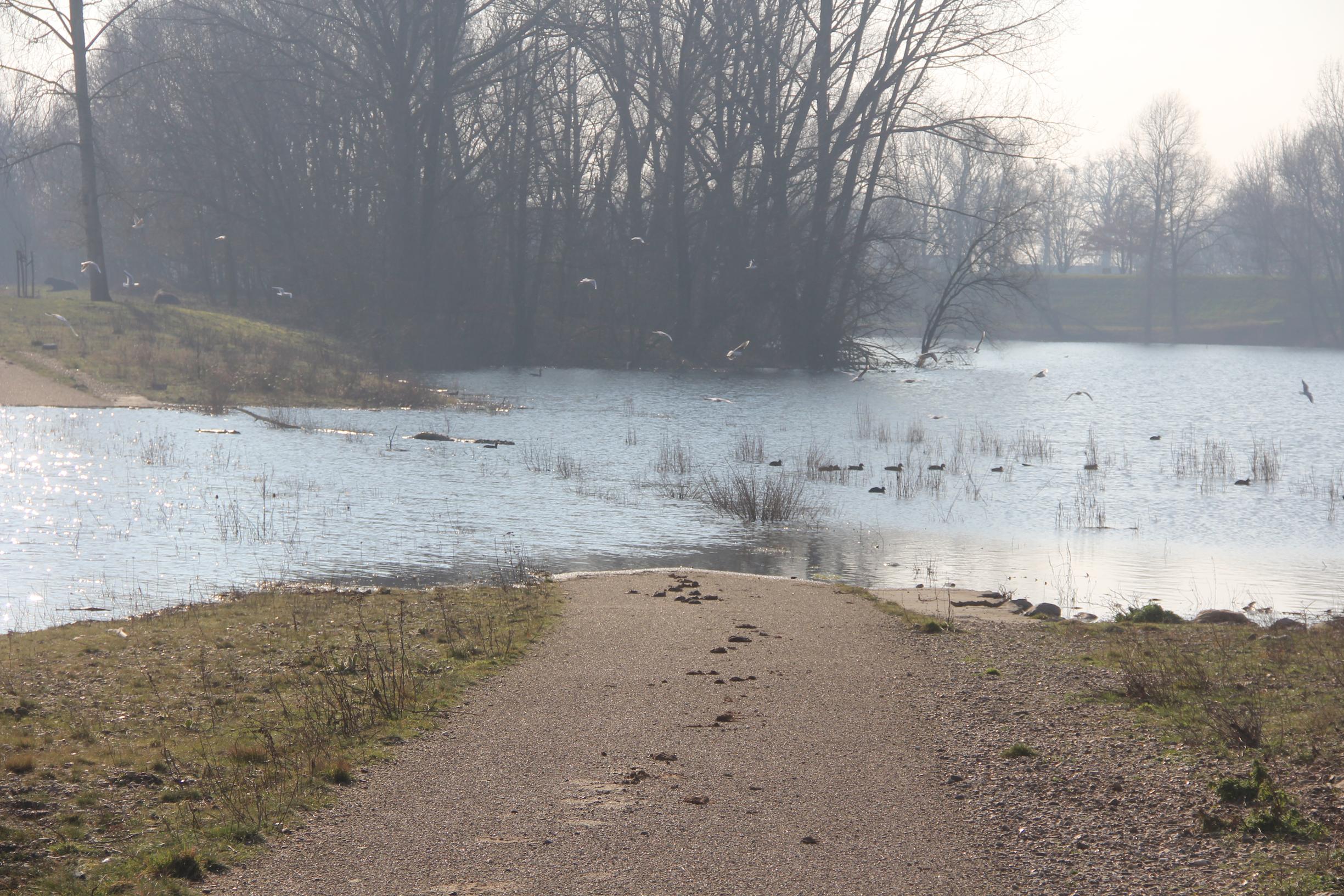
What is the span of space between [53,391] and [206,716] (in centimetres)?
2831

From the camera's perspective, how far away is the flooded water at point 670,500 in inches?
586

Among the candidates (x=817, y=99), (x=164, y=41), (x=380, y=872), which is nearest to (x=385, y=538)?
(x=380, y=872)

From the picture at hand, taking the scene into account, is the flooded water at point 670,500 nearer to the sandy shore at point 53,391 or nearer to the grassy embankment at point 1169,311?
the sandy shore at point 53,391

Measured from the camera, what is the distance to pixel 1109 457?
93.9 ft

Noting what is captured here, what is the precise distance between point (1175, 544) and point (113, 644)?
15013 mm

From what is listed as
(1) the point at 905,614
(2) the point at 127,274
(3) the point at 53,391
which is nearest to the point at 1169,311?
(2) the point at 127,274

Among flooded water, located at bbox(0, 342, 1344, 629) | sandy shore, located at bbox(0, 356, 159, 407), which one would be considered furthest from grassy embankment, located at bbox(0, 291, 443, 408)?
flooded water, located at bbox(0, 342, 1344, 629)

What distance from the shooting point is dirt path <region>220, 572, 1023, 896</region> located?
542 cm

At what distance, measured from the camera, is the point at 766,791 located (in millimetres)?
6543

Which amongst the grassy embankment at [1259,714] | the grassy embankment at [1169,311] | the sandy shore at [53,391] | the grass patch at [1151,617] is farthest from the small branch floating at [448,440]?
the grassy embankment at [1169,311]

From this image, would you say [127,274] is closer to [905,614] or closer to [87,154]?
[87,154]

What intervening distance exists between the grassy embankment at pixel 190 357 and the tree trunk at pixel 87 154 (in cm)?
113

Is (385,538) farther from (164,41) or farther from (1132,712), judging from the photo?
(164,41)

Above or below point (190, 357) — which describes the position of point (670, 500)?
below
